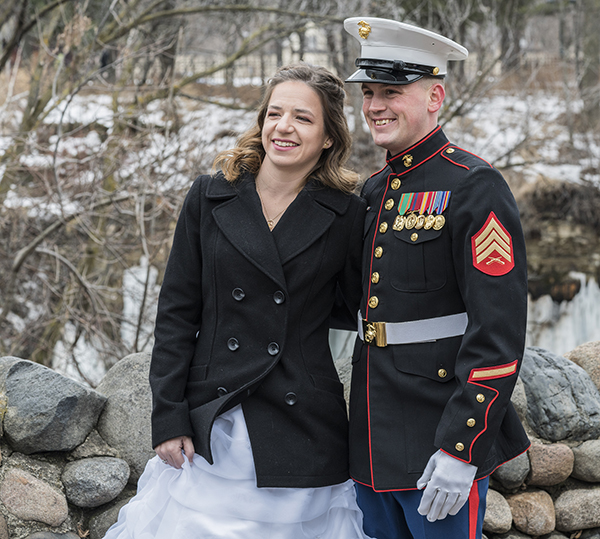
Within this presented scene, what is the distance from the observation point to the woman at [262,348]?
6.23 feet

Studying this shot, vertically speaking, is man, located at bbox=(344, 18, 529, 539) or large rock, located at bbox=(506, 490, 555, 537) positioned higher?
man, located at bbox=(344, 18, 529, 539)

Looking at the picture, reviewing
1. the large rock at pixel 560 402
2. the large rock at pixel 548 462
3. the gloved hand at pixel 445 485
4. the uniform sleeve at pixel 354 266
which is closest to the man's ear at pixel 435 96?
the uniform sleeve at pixel 354 266

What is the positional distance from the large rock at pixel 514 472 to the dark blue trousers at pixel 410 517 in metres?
0.75

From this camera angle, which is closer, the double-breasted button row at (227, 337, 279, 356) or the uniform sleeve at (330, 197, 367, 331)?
the double-breasted button row at (227, 337, 279, 356)

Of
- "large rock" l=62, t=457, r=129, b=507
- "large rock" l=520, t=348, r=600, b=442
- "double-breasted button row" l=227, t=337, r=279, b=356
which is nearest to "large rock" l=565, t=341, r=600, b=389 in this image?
"large rock" l=520, t=348, r=600, b=442

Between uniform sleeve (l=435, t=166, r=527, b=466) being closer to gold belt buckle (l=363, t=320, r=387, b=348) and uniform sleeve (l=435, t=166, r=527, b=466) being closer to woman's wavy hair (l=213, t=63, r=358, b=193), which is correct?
gold belt buckle (l=363, t=320, r=387, b=348)

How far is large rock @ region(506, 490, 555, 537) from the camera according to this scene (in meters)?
2.64

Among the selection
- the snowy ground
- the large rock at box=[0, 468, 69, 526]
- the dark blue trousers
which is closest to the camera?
the dark blue trousers

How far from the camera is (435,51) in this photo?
1989mm

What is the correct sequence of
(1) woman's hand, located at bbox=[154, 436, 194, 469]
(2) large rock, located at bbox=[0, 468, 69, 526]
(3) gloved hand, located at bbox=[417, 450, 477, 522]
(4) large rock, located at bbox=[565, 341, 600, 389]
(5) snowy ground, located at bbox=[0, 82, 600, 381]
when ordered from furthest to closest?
(5) snowy ground, located at bbox=[0, 82, 600, 381] → (4) large rock, located at bbox=[565, 341, 600, 389] → (2) large rock, located at bbox=[0, 468, 69, 526] → (1) woman's hand, located at bbox=[154, 436, 194, 469] → (3) gloved hand, located at bbox=[417, 450, 477, 522]

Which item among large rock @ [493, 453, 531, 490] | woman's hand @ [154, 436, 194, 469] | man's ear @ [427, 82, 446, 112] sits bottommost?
large rock @ [493, 453, 531, 490]

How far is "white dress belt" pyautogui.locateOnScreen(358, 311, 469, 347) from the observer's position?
1.85 meters

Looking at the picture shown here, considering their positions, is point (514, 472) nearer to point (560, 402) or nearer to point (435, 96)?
point (560, 402)

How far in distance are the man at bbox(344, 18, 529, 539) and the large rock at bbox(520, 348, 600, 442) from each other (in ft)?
2.94
